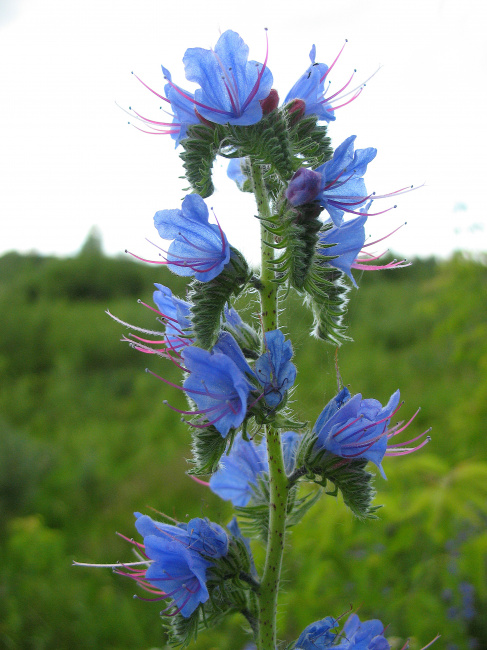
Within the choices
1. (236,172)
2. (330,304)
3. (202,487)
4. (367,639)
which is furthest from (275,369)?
(202,487)

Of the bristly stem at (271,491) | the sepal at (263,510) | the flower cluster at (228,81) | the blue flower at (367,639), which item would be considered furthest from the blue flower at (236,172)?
the blue flower at (367,639)

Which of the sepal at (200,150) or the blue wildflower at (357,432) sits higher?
the sepal at (200,150)

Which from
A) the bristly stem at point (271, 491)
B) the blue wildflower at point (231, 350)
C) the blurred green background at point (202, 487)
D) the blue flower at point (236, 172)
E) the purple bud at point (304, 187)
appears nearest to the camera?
the purple bud at point (304, 187)

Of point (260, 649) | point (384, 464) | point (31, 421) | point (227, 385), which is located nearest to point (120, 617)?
point (384, 464)

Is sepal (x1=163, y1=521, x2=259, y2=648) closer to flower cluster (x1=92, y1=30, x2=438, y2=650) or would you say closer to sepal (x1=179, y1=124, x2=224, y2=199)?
flower cluster (x1=92, y1=30, x2=438, y2=650)

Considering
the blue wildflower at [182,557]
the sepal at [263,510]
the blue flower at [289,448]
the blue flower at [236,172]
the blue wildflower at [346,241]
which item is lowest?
the blue wildflower at [182,557]

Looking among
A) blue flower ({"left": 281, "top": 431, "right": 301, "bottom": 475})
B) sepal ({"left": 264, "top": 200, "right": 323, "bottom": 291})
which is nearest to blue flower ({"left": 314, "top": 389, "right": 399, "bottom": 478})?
blue flower ({"left": 281, "top": 431, "right": 301, "bottom": 475})

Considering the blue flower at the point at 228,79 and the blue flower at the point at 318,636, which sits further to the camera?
the blue flower at the point at 318,636

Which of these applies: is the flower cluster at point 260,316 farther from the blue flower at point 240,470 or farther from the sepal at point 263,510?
the blue flower at point 240,470
